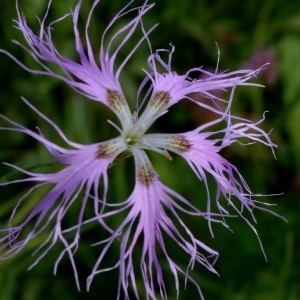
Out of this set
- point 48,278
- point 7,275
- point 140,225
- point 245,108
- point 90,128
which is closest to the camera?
point 140,225

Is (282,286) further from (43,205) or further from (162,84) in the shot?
(43,205)

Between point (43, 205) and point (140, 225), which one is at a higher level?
point (43, 205)

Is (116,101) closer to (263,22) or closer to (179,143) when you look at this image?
(179,143)

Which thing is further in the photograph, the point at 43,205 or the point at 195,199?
the point at 195,199

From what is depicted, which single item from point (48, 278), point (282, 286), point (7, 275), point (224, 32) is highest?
point (224, 32)

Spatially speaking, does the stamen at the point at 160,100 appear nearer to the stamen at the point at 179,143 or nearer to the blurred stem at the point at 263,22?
the stamen at the point at 179,143

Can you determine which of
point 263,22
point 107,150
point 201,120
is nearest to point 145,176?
point 107,150

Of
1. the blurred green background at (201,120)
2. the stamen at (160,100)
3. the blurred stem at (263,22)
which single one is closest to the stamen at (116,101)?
the stamen at (160,100)

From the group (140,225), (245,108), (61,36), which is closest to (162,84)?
(140,225)

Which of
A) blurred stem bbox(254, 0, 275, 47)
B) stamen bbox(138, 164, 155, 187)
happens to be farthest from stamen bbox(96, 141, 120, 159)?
blurred stem bbox(254, 0, 275, 47)
